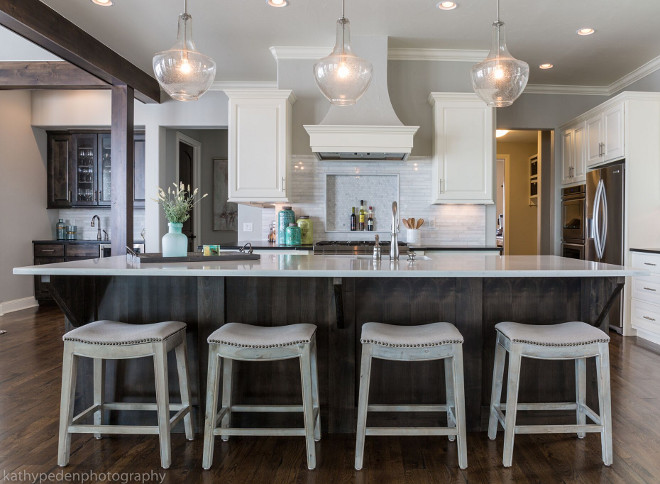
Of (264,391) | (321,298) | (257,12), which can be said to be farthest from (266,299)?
(257,12)

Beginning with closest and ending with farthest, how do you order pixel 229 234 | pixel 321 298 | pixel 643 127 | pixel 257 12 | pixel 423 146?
pixel 321 298 → pixel 257 12 → pixel 643 127 → pixel 423 146 → pixel 229 234

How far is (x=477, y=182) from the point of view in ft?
15.2

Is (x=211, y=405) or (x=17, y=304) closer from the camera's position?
(x=211, y=405)

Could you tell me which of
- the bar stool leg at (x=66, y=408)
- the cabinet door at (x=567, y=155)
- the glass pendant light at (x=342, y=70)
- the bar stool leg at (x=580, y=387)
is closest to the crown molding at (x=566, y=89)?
the cabinet door at (x=567, y=155)

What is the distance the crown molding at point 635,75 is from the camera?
16.0ft

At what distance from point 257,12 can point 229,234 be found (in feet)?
14.2

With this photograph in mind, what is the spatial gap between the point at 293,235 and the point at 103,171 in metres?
3.30

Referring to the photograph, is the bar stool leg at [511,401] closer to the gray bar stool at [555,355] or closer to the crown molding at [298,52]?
the gray bar stool at [555,355]

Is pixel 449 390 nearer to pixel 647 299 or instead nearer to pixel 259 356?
pixel 259 356

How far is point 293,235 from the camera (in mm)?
4621

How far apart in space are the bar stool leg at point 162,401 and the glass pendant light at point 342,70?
1.62 metres

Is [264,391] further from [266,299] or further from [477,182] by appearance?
[477,182]

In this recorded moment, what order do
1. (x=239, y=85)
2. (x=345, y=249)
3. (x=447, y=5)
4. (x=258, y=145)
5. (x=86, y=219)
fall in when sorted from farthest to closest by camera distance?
(x=86, y=219) → (x=239, y=85) → (x=258, y=145) → (x=345, y=249) → (x=447, y=5)

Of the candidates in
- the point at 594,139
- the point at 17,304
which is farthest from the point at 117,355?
the point at 594,139
